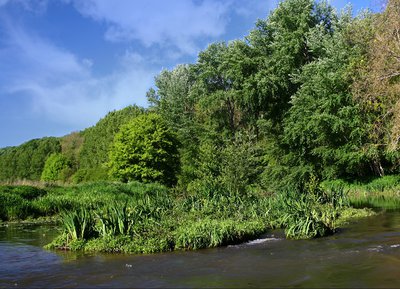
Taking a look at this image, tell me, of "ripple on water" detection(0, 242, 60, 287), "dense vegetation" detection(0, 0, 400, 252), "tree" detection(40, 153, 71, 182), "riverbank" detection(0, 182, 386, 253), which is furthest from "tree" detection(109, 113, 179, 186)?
"ripple on water" detection(0, 242, 60, 287)

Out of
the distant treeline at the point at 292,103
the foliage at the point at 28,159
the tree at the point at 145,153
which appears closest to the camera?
the distant treeline at the point at 292,103

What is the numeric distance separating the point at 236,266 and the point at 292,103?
2841 centimetres

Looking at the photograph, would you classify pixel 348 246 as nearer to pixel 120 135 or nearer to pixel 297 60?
pixel 297 60

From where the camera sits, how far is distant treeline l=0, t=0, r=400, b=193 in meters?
21.8

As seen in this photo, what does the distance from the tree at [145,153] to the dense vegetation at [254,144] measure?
11 cm

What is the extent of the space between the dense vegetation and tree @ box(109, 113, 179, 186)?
112 mm

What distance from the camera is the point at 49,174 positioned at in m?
66.6

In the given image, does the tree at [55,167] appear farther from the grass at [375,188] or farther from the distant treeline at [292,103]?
the grass at [375,188]

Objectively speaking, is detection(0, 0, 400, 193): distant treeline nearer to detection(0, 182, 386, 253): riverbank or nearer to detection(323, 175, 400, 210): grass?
detection(323, 175, 400, 210): grass

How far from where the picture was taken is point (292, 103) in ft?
122

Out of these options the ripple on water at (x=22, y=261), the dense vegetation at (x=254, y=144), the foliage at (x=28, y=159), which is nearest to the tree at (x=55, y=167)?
the dense vegetation at (x=254, y=144)

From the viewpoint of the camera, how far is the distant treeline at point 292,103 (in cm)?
A: 2183

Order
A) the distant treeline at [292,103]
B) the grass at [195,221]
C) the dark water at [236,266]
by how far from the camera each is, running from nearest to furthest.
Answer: the dark water at [236,266] < the grass at [195,221] < the distant treeline at [292,103]

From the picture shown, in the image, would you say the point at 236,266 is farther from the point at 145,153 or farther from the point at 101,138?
the point at 101,138
